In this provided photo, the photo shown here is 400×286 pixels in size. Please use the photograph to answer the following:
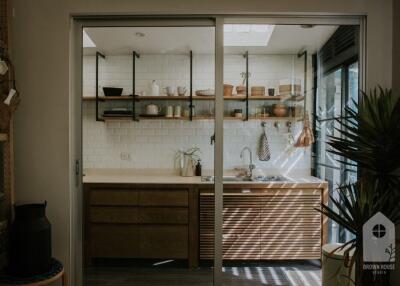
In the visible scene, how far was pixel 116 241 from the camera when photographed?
8.72 feet

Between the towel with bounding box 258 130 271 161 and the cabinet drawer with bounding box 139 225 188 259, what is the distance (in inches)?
36.0

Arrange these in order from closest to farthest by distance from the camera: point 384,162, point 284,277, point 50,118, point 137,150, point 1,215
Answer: point 384,162 < point 1,215 < point 50,118 < point 137,150 < point 284,277

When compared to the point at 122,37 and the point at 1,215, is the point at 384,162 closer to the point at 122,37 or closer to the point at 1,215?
the point at 122,37

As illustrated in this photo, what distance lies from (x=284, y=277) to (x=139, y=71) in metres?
2.23

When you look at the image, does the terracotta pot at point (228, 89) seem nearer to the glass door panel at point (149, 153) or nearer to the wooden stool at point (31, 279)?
the glass door panel at point (149, 153)

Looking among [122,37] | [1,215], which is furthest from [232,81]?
[1,215]

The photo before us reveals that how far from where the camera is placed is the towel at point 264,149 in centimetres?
283

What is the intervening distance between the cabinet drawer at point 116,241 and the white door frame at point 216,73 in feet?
0.50

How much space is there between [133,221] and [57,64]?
139cm

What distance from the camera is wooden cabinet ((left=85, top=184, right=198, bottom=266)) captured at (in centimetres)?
265

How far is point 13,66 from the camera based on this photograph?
7.93 feet

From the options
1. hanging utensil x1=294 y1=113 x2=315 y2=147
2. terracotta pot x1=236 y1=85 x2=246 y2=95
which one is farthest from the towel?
terracotta pot x1=236 y1=85 x2=246 y2=95

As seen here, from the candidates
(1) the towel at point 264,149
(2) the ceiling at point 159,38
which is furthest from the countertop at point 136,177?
(2) the ceiling at point 159,38

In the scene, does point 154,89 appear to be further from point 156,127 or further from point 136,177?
point 136,177
